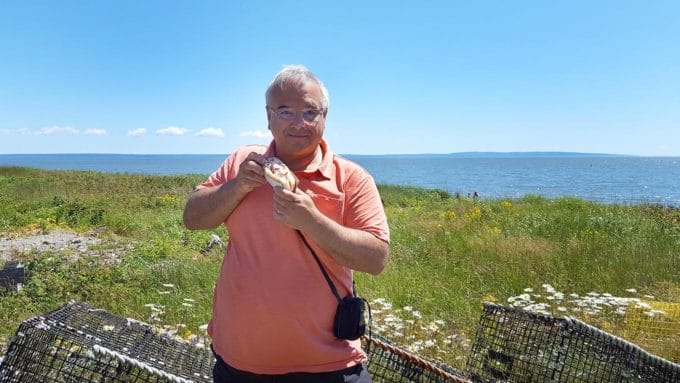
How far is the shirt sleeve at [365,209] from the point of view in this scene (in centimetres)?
174

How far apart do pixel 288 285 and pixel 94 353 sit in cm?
114

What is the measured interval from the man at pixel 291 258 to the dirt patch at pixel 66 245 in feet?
22.0

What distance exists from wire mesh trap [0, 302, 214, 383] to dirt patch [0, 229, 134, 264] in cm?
494

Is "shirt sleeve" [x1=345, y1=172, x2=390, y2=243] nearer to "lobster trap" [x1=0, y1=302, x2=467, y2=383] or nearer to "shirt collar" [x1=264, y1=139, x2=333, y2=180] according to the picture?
"shirt collar" [x1=264, y1=139, x2=333, y2=180]

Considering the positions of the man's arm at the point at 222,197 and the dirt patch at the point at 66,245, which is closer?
the man's arm at the point at 222,197

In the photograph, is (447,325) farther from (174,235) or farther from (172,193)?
(172,193)

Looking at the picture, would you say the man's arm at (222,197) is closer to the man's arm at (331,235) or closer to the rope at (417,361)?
the man's arm at (331,235)

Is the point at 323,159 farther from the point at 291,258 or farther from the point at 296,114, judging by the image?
the point at 291,258

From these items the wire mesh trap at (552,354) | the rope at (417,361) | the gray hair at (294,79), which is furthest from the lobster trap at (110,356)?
the gray hair at (294,79)

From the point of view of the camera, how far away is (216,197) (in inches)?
69.3

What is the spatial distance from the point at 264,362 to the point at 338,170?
0.69 m

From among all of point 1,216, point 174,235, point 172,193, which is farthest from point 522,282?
point 172,193

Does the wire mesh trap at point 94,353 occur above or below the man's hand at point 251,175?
below

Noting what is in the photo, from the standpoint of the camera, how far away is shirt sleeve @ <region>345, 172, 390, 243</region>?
1741mm
